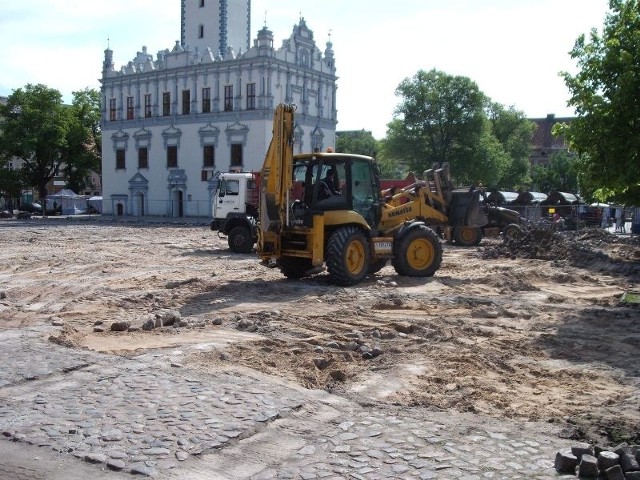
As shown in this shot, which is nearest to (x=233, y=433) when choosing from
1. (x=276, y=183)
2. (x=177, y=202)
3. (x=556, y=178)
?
(x=276, y=183)

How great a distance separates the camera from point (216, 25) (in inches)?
2344

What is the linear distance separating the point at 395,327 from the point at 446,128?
5122 centimetres

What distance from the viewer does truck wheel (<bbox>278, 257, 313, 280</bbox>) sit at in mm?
15703

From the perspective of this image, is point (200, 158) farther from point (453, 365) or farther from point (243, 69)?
point (453, 365)

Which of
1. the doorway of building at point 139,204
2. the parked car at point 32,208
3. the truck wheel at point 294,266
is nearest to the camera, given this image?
the truck wheel at point 294,266

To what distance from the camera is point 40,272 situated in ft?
59.7

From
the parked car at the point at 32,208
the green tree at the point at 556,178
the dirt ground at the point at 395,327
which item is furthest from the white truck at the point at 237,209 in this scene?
the green tree at the point at 556,178

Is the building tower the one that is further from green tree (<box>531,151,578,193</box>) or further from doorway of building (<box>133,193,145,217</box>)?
green tree (<box>531,151,578,193</box>)

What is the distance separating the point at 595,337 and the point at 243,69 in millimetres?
47303


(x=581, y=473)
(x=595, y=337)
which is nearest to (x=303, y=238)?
(x=595, y=337)

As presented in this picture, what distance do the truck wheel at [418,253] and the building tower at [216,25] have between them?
45053mm

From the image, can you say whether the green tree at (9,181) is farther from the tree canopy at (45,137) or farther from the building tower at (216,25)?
the building tower at (216,25)

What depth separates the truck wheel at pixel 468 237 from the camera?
86.8ft

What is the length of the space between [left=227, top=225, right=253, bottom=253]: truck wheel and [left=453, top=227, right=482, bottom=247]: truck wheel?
26.1ft
